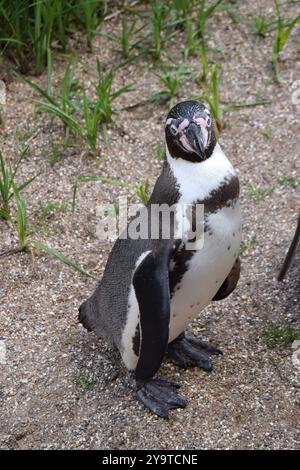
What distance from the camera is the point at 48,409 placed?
10.3 feet

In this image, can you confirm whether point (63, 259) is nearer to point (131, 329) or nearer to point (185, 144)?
point (131, 329)

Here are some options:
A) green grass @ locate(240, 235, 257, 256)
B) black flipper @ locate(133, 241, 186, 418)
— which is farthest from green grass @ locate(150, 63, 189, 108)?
black flipper @ locate(133, 241, 186, 418)

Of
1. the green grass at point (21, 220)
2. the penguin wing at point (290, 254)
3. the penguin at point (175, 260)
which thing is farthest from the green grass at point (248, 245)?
the green grass at point (21, 220)

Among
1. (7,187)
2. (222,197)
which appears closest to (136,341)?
(222,197)

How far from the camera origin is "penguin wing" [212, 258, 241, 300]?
3.20 metres

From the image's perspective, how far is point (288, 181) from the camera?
4.11 meters

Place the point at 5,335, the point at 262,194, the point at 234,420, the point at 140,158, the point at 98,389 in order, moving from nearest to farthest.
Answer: the point at 234,420, the point at 98,389, the point at 5,335, the point at 262,194, the point at 140,158

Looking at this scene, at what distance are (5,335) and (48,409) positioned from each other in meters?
0.47

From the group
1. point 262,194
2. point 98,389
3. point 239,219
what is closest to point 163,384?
point 98,389

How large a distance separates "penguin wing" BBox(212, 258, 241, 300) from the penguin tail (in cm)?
47

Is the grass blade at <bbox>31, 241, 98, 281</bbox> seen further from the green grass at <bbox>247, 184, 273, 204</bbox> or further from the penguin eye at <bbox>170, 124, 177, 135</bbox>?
the penguin eye at <bbox>170, 124, 177, 135</bbox>

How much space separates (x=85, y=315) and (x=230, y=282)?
0.55 metres

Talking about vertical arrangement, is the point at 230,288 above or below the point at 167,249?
below
